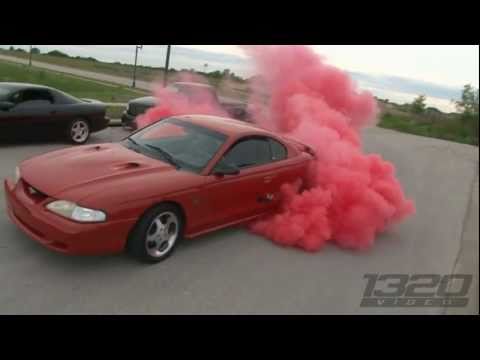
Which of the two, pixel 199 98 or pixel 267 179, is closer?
pixel 267 179

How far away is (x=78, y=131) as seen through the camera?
30.3 ft

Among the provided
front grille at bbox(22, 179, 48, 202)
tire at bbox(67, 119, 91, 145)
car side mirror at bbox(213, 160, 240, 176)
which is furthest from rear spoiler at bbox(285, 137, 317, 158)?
tire at bbox(67, 119, 91, 145)

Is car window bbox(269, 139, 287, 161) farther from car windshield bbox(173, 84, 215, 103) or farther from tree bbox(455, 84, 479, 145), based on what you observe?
car windshield bbox(173, 84, 215, 103)

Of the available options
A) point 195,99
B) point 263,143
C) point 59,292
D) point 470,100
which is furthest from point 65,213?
point 195,99

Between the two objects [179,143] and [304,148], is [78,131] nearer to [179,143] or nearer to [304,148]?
[179,143]

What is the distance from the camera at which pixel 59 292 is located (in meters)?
3.64

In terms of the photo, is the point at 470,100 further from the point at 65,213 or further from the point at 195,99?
the point at 195,99

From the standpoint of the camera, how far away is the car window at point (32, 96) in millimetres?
8102

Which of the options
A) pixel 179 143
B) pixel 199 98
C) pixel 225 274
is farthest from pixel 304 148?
pixel 199 98

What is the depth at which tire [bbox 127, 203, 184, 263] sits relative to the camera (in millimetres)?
4148

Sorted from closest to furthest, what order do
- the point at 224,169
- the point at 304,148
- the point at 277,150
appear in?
the point at 224,169, the point at 277,150, the point at 304,148

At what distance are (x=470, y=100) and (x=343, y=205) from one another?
2.80 meters

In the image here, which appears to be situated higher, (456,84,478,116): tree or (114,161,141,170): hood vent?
(456,84,478,116): tree

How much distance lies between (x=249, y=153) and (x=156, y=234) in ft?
5.44
